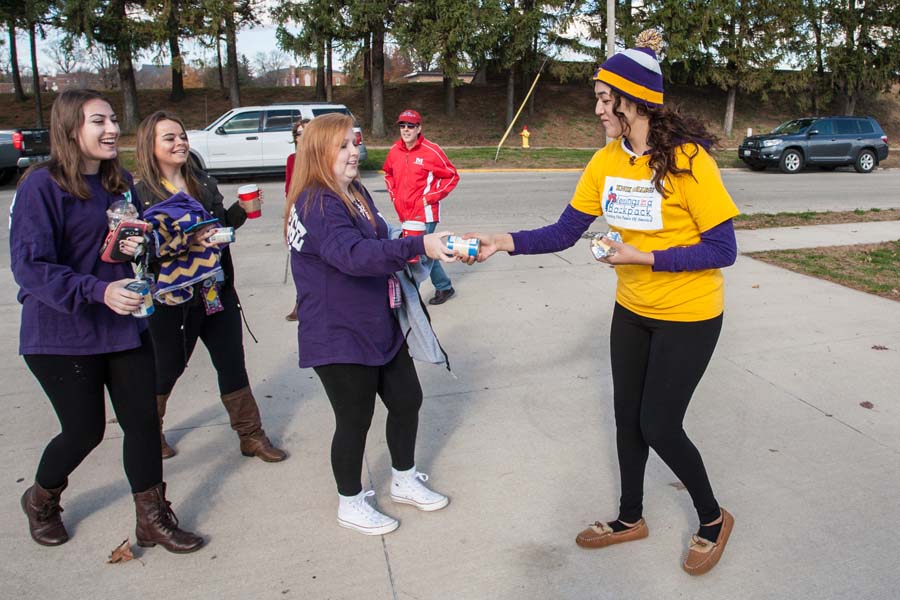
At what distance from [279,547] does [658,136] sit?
2228 mm

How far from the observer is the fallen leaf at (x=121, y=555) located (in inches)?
121

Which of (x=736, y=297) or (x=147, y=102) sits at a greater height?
(x=147, y=102)

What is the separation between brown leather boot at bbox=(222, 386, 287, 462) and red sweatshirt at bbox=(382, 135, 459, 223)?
3021 millimetres

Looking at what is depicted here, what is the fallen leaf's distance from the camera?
10.1 feet

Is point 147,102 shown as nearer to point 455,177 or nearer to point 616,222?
point 455,177

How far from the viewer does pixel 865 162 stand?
20.5 metres

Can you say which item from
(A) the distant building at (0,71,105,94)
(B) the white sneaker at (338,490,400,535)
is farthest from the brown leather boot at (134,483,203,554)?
(A) the distant building at (0,71,105,94)

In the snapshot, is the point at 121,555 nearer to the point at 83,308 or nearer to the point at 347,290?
the point at 83,308

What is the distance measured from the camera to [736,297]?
22.5ft

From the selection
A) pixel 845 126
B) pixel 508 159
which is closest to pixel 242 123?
pixel 508 159

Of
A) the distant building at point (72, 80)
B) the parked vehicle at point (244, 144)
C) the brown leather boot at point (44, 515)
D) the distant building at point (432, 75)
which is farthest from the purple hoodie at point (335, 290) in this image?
the distant building at point (72, 80)

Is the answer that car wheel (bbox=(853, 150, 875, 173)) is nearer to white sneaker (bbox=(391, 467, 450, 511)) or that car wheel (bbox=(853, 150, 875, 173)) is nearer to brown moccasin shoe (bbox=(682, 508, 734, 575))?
brown moccasin shoe (bbox=(682, 508, 734, 575))

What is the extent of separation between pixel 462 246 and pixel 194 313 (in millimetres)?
1603

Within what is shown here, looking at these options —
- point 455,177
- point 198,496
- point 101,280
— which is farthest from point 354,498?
point 455,177
